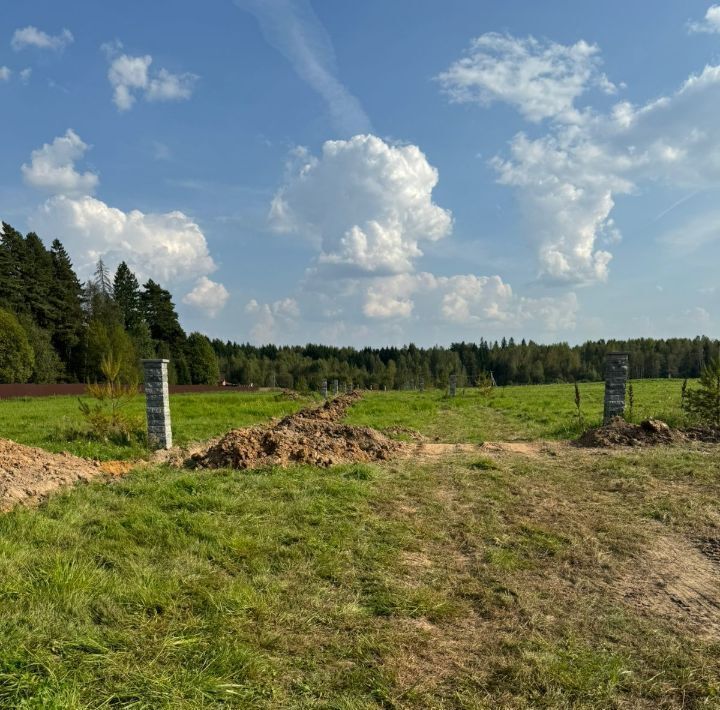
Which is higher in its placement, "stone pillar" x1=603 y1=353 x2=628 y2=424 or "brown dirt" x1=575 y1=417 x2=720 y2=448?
"stone pillar" x1=603 y1=353 x2=628 y2=424

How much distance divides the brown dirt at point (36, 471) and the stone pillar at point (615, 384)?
11231 millimetres

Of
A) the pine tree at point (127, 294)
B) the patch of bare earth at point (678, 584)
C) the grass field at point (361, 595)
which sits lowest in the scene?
the patch of bare earth at point (678, 584)

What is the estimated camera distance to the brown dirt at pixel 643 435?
1045 centimetres

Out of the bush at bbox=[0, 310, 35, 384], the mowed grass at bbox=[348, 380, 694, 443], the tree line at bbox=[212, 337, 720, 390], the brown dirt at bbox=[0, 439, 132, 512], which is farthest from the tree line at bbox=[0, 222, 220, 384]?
the brown dirt at bbox=[0, 439, 132, 512]

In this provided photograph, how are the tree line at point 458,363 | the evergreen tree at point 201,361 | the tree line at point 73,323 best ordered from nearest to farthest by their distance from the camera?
the tree line at point 73,323, the evergreen tree at point 201,361, the tree line at point 458,363

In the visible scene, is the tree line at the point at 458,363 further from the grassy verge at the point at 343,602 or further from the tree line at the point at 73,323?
the grassy verge at the point at 343,602

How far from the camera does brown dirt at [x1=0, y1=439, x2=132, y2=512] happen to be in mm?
6238

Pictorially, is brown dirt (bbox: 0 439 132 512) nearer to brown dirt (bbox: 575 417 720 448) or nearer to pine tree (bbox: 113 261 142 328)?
brown dirt (bbox: 575 417 720 448)

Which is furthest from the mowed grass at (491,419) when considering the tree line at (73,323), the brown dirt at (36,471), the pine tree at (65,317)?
the pine tree at (65,317)

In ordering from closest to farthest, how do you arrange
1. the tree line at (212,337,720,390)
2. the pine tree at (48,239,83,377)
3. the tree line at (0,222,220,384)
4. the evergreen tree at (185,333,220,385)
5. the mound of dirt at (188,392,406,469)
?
the mound of dirt at (188,392,406,469)
the tree line at (0,222,220,384)
the pine tree at (48,239,83,377)
the evergreen tree at (185,333,220,385)
the tree line at (212,337,720,390)

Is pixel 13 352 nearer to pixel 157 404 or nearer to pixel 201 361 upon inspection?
pixel 201 361

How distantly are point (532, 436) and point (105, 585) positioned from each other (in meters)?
10.9

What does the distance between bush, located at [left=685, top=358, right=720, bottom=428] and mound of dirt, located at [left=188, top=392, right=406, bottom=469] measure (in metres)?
7.63

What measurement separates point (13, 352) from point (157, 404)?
40.7 meters
